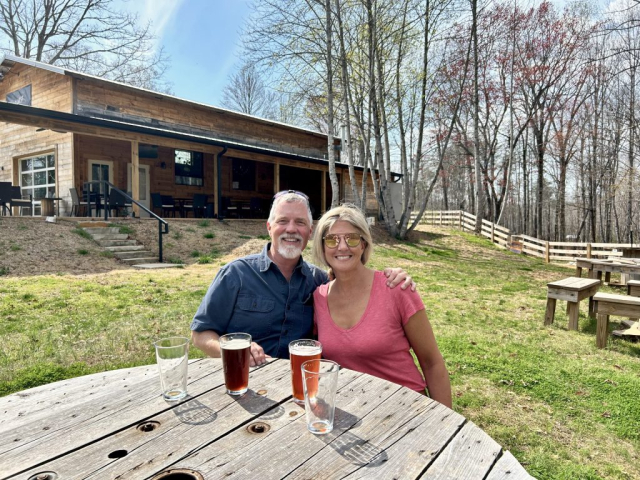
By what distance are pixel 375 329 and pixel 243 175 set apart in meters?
17.2

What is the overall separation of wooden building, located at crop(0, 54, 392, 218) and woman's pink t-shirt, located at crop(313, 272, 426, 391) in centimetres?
1195

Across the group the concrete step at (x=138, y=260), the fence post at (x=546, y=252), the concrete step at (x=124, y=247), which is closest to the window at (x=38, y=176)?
the concrete step at (x=124, y=247)

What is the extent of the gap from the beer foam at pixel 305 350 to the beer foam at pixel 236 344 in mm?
183

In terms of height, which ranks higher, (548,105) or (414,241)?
(548,105)

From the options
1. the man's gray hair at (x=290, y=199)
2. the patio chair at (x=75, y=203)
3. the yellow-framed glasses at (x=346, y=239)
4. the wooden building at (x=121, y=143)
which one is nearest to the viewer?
the yellow-framed glasses at (x=346, y=239)

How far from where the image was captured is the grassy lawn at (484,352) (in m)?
2.80

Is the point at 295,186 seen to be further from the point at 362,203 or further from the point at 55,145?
the point at 55,145

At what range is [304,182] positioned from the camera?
21.1m

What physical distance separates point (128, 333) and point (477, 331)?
4426mm

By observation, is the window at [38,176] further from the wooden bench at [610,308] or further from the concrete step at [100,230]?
the wooden bench at [610,308]

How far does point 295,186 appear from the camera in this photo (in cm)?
2053

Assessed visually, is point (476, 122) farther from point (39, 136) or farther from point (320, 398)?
point (320, 398)

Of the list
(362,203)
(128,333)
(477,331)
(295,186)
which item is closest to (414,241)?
(362,203)

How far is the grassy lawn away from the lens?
2.80m
